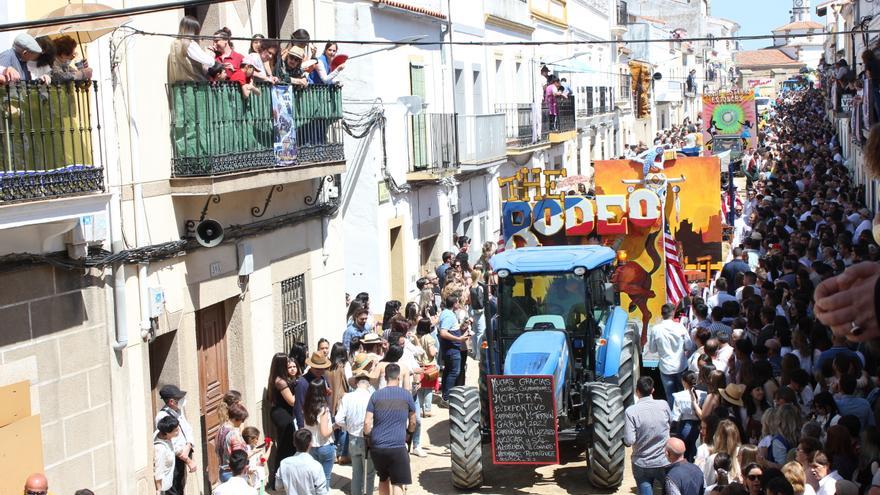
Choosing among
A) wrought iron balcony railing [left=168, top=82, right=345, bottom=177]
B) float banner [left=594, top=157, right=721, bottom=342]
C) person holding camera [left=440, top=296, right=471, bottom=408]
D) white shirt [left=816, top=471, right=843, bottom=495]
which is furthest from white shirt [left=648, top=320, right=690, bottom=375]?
white shirt [left=816, top=471, right=843, bottom=495]

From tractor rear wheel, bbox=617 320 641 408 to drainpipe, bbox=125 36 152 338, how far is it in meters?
4.68

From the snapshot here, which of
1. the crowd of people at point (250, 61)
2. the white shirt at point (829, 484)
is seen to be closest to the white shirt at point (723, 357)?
the white shirt at point (829, 484)

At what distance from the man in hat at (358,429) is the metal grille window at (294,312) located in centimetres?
272

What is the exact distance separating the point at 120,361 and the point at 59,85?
2.49m

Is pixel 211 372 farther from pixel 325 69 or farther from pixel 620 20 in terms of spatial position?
pixel 620 20

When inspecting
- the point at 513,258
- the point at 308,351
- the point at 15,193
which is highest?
the point at 15,193

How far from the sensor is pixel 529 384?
1172 cm

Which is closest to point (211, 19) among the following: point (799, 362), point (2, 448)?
point (2, 448)

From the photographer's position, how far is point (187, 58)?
12.4 m

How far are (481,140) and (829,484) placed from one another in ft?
61.8

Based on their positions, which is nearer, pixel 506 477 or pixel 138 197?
pixel 138 197

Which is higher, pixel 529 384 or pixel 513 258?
pixel 513 258

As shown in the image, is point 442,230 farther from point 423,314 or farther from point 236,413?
point 236,413

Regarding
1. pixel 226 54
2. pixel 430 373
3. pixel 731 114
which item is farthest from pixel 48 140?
pixel 731 114
